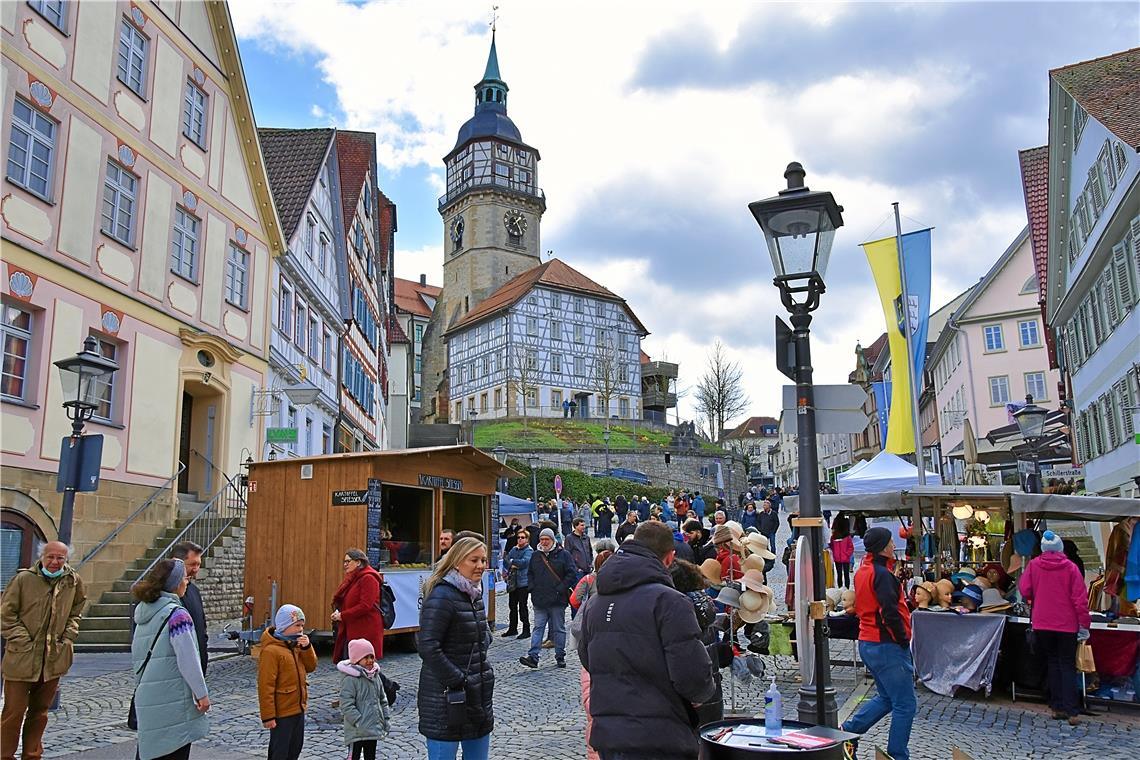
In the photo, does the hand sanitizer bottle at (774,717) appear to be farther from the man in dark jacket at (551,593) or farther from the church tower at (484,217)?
the church tower at (484,217)

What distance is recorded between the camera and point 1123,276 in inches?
854

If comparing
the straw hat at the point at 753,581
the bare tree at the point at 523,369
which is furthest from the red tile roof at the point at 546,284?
the straw hat at the point at 753,581

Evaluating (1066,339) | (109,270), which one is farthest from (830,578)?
(1066,339)

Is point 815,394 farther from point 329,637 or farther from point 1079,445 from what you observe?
point 1079,445

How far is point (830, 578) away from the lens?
14992 millimetres

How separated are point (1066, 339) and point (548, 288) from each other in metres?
46.5

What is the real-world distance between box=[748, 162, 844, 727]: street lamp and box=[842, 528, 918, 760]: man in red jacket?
453 mm

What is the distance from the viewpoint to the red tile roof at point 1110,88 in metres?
20.5

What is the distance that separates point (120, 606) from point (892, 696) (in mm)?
12586

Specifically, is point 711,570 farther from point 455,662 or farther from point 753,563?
point 455,662

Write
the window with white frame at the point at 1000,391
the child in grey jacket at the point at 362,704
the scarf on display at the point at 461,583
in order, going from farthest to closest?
the window with white frame at the point at 1000,391 → the child in grey jacket at the point at 362,704 → the scarf on display at the point at 461,583

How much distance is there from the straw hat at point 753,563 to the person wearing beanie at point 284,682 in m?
3.98

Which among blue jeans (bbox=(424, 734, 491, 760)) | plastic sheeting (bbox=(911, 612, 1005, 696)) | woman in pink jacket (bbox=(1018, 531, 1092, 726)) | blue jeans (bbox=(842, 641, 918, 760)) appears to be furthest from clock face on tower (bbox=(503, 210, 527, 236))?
blue jeans (bbox=(424, 734, 491, 760))

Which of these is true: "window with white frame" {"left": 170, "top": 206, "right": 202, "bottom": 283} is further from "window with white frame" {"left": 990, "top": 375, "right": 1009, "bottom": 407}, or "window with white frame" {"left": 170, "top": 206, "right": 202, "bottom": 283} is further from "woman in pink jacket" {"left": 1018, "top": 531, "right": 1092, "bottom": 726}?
"window with white frame" {"left": 990, "top": 375, "right": 1009, "bottom": 407}
